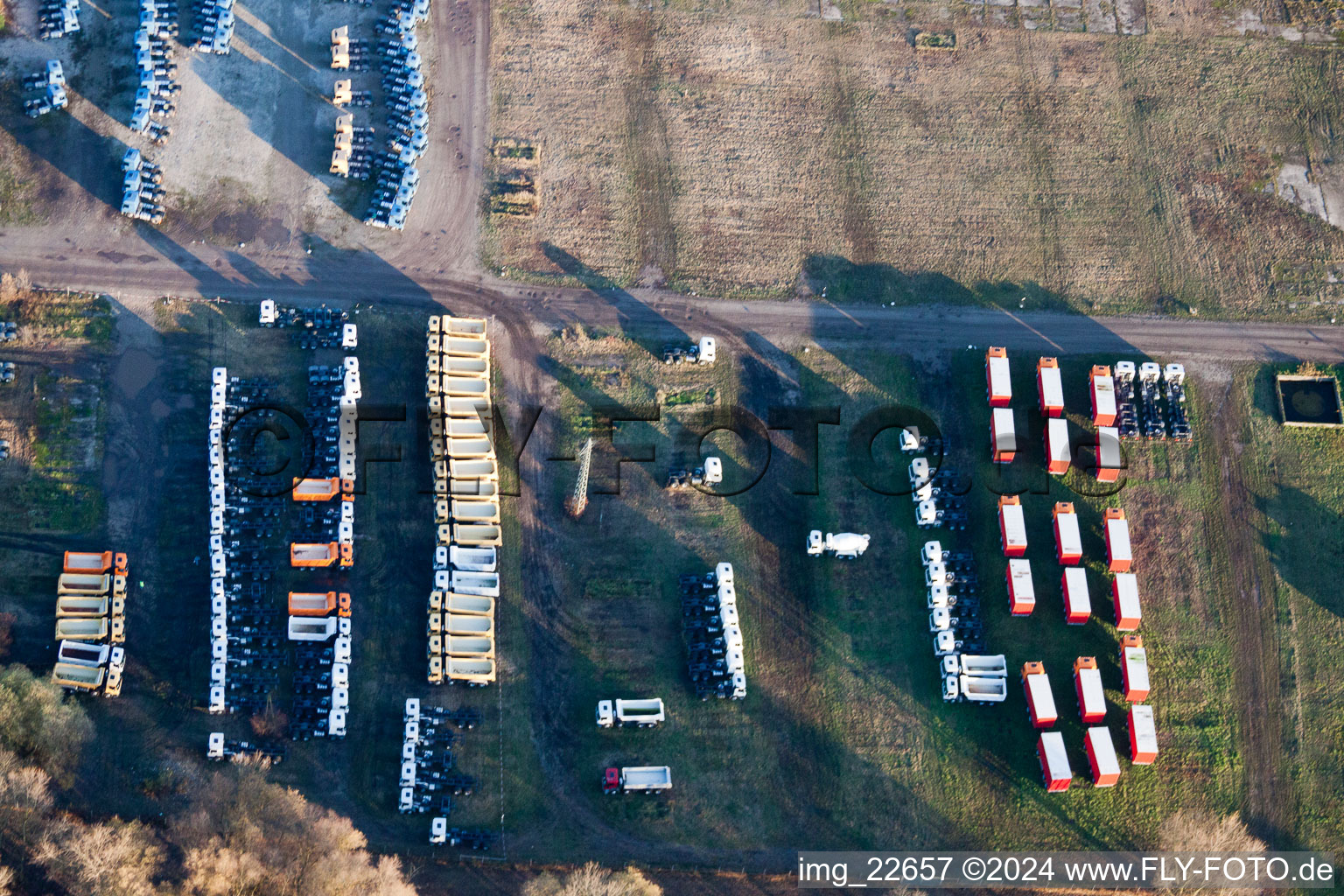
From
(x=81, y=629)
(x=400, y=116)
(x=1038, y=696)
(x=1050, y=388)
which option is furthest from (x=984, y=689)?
(x=400, y=116)

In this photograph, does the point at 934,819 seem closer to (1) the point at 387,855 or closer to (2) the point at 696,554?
(2) the point at 696,554

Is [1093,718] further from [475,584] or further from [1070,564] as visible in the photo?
[475,584]

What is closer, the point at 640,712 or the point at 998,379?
the point at 640,712

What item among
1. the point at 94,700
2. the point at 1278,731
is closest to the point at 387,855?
the point at 94,700

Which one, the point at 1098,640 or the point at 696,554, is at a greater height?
the point at 696,554

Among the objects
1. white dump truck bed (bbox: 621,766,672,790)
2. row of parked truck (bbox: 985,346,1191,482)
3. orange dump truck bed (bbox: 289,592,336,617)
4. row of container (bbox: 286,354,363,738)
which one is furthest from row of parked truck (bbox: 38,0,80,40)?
row of parked truck (bbox: 985,346,1191,482)

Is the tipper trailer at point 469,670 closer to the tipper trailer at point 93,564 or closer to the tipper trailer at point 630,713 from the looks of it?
the tipper trailer at point 630,713
